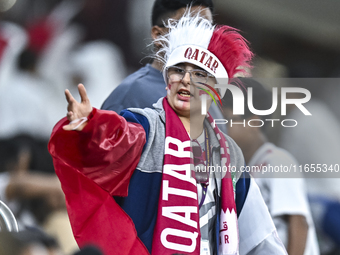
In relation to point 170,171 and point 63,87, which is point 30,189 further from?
point 170,171

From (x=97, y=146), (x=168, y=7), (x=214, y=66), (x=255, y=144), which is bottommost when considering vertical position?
(x=97, y=146)

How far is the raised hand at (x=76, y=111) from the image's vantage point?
1.26 m

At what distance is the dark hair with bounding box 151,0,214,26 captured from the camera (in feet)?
6.88

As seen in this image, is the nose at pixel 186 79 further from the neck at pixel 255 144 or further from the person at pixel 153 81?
the neck at pixel 255 144

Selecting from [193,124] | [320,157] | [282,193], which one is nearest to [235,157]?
Result: [193,124]

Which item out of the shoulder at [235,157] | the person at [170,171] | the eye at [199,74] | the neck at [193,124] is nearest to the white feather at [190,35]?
the person at [170,171]

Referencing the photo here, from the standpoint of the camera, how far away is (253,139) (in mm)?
2119

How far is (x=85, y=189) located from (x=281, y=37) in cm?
194

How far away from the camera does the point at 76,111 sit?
4.19 ft

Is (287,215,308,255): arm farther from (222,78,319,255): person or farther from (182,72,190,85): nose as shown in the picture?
(182,72,190,85): nose

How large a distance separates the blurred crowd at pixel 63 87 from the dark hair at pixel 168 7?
32 centimetres

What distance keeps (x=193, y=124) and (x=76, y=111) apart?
499 mm

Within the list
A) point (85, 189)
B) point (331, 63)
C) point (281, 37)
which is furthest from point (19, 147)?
point (331, 63)

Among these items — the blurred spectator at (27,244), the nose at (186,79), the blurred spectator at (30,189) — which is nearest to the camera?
the blurred spectator at (27,244)
